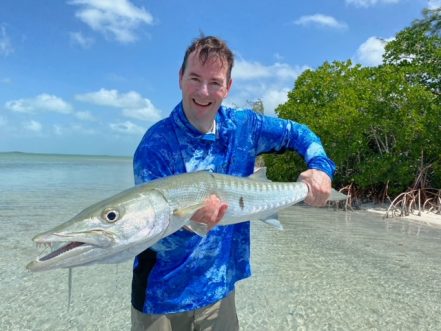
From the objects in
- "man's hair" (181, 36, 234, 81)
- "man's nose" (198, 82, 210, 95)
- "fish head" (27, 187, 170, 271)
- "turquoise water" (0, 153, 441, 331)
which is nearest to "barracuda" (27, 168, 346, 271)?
"fish head" (27, 187, 170, 271)

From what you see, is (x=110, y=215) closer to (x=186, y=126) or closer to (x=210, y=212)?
(x=210, y=212)

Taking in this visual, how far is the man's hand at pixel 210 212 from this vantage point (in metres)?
2.24

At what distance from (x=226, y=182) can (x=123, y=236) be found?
28.4 inches

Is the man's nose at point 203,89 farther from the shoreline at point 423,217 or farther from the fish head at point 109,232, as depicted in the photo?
the shoreline at point 423,217

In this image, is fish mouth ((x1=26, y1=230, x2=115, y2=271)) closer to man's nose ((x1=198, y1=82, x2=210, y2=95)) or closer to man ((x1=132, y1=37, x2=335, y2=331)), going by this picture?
man ((x1=132, y1=37, x2=335, y2=331))

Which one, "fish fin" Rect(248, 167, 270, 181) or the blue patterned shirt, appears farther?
"fish fin" Rect(248, 167, 270, 181)

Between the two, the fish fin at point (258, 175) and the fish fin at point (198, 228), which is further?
the fish fin at point (258, 175)

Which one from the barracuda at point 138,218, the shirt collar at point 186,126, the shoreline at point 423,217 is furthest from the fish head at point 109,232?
the shoreline at point 423,217

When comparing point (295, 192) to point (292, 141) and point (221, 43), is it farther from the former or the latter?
point (221, 43)

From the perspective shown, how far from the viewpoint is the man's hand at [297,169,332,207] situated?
2.85 metres

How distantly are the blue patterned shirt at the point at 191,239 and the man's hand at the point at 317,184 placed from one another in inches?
16.4

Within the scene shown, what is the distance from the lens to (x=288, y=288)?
6.93m

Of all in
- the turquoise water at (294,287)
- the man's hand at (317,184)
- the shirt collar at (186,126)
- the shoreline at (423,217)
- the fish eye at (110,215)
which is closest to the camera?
the fish eye at (110,215)

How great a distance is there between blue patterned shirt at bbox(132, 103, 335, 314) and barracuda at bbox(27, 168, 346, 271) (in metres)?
0.20
